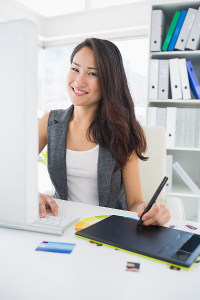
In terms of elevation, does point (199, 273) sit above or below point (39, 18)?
below

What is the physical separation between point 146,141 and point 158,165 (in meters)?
0.13

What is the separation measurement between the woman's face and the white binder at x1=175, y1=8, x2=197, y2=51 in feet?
3.99

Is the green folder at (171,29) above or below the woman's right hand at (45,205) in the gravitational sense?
above

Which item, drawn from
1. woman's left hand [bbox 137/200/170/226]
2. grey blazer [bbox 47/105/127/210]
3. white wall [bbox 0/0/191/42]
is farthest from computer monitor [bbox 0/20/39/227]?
white wall [bbox 0/0/191/42]

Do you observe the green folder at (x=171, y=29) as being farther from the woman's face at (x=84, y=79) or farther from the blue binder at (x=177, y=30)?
the woman's face at (x=84, y=79)

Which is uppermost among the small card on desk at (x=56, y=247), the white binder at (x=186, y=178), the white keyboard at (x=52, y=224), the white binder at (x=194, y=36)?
the white binder at (x=194, y=36)

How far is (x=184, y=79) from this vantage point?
225cm

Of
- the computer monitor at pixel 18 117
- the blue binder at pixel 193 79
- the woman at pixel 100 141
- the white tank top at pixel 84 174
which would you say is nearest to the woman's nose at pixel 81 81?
the woman at pixel 100 141

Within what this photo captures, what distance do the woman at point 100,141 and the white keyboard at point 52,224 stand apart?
1.57 ft

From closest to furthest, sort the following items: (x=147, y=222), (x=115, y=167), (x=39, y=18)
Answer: (x=147, y=222) < (x=115, y=167) < (x=39, y=18)

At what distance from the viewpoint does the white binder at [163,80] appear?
2273 mm

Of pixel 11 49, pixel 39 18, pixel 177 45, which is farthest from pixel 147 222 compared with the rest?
pixel 39 18

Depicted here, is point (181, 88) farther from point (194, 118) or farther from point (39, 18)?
point (39, 18)

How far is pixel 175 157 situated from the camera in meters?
2.60
